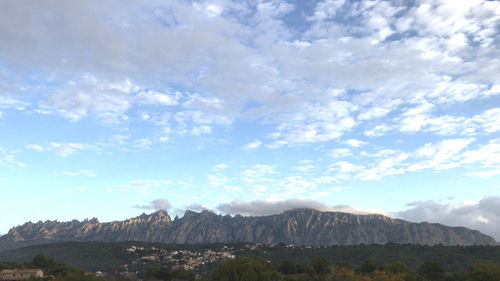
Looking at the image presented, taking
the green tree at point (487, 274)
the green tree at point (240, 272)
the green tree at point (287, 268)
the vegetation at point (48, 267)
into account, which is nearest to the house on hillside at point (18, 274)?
the vegetation at point (48, 267)

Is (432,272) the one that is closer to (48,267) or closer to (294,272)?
(294,272)

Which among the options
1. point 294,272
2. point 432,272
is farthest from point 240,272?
point 432,272

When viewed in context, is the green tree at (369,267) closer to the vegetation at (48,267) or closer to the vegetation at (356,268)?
the vegetation at (356,268)

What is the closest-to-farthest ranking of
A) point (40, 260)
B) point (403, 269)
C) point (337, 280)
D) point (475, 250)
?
1. point (337, 280)
2. point (403, 269)
3. point (40, 260)
4. point (475, 250)

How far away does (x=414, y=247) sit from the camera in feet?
634

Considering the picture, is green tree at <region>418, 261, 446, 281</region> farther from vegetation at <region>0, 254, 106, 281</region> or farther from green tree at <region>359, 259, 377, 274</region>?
vegetation at <region>0, 254, 106, 281</region>

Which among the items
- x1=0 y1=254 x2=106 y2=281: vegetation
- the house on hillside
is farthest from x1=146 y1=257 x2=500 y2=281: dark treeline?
the house on hillside

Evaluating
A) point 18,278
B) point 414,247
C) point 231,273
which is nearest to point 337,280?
point 231,273

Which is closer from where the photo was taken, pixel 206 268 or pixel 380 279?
pixel 380 279

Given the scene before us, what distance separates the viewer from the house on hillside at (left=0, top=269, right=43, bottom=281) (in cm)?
10412

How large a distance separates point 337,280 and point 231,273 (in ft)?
80.9

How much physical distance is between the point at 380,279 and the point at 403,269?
61.2 ft

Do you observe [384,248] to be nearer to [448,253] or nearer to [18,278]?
[448,253]

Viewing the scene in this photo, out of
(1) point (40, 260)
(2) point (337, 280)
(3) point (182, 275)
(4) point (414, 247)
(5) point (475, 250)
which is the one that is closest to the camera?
(2) point (337, 280)
